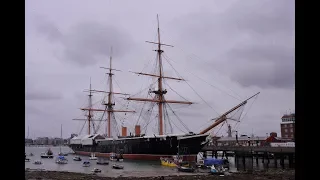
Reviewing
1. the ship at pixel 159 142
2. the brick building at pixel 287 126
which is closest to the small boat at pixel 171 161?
the ship at pixel 159 142

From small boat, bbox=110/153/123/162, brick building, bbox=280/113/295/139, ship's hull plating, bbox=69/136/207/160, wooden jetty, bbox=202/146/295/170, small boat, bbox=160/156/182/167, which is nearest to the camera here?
wooden jetty, bbox=202/146/295/170

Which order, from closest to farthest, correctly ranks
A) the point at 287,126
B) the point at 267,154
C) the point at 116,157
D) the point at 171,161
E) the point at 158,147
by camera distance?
1. the point at 171,161
2. the point at 267,154
3. the point at 158,147
4. the point at 116,157
5. the point at 287,126

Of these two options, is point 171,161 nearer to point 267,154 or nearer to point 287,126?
point 267,154

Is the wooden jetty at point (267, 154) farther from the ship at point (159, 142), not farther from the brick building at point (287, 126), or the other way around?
the brick building at point (287, 126)

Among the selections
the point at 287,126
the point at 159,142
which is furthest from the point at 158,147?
the point at 287,126

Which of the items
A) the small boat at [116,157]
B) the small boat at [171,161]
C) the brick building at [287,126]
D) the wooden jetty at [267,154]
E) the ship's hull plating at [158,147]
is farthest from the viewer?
the brick building at [287,126]

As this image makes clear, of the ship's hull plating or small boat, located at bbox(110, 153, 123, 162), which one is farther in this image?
small boat, located at bbox(110, 153, 123, 162)

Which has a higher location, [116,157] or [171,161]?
[171,161]

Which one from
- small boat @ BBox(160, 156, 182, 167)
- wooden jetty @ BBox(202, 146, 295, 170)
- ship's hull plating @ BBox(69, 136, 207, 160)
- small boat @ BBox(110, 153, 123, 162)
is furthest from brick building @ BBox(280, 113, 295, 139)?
small boat @ BBox(160, 156, 182, 167)

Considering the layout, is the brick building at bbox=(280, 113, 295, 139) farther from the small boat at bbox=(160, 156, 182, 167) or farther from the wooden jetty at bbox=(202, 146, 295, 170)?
the small boat at bbox=(160, 156, 182, 167)
